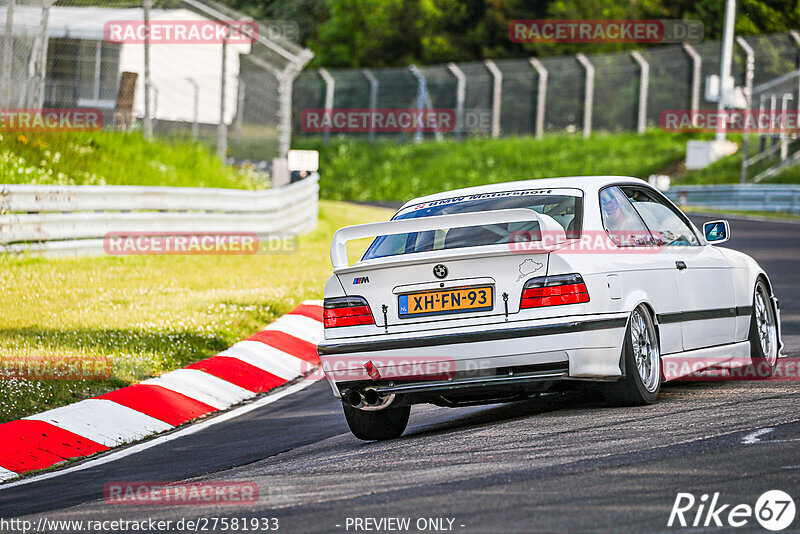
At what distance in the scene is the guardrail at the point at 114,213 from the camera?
50.1 ft

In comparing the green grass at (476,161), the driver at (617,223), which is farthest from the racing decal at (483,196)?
the green grass at (476,161)

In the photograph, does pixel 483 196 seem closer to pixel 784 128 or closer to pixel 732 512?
pixel 732 512

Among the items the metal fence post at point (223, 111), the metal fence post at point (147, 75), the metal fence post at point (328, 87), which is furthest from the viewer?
the metal fence post at point (328, 87)

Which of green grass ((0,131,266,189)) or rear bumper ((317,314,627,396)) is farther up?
green grass ((0,131,266,189))

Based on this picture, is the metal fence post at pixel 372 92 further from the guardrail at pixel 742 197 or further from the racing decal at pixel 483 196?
the racing decal at pixel 483 196

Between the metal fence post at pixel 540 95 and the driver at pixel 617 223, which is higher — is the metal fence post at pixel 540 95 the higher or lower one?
the higher one

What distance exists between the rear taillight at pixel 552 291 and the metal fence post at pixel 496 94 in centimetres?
3479

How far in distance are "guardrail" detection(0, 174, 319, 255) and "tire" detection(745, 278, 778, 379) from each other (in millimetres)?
9020

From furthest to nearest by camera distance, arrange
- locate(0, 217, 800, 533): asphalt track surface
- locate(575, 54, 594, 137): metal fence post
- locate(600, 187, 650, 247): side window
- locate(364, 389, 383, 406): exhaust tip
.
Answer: locate(575, 54, 594, 137): metal fence post < locate(600, 187, 650, 247): side window < locate(364, 389, 383, 406): exhaust tip < locate(0, 217, 800, 533): asphalt track surface

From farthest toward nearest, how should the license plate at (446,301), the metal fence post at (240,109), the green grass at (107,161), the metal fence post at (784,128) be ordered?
the metal fence post at (784,128) → the metal fence post at (240,109) → the green grass at (107,161) → the license plate at (446,301)

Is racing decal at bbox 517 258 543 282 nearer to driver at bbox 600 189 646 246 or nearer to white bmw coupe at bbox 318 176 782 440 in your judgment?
white bmw coupe at bbox 318 176 782 440

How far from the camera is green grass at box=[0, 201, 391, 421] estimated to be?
959 centimetres

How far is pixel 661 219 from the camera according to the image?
8.47 m

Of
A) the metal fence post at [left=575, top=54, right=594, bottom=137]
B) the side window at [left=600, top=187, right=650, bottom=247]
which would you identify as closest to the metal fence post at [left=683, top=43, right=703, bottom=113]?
the metal fence post at [left=575, top=54, right=594, bottom=137]
